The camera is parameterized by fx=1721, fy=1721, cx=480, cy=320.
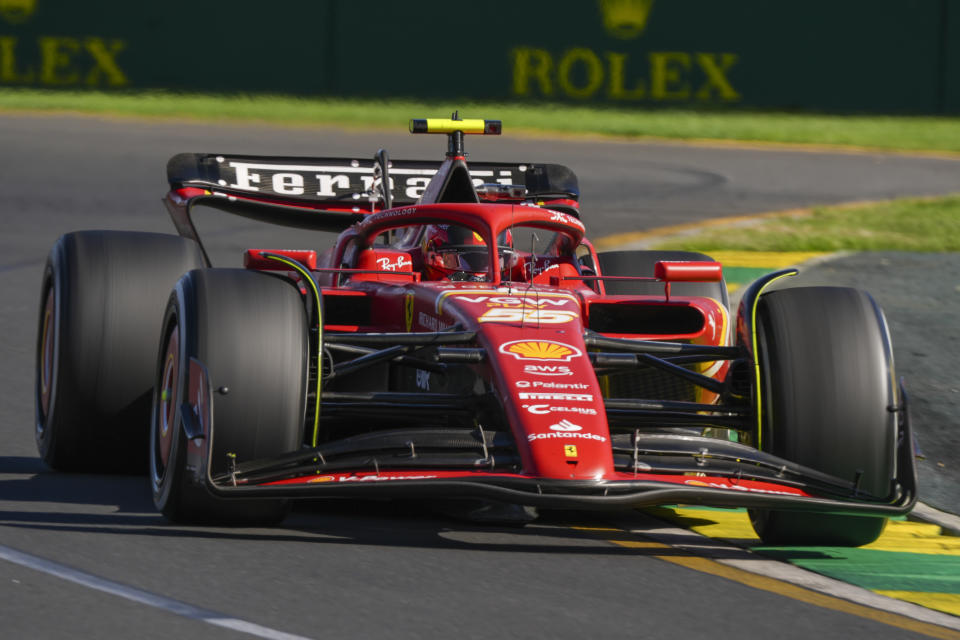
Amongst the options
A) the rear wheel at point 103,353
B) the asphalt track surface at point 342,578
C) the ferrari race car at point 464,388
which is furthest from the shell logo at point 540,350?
the rear wheel at point 103,353

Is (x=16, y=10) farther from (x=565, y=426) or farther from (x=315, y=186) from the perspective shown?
(x=565, y=426)

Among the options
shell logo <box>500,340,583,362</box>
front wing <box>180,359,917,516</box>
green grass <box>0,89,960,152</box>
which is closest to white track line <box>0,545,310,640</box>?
front wing <box>180,359,917,516</box>

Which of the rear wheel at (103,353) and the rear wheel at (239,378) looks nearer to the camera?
the rear wheel at (239,378)

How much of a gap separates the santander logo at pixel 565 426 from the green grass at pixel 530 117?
2057 centimetres

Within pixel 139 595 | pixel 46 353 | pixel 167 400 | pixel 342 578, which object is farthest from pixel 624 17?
pixel 139 595

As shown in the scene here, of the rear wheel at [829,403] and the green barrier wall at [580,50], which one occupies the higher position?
the green barrier wall at [580,50]

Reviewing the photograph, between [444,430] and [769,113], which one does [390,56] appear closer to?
[769,113]

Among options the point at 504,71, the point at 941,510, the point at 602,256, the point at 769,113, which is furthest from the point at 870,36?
the point at 941,510

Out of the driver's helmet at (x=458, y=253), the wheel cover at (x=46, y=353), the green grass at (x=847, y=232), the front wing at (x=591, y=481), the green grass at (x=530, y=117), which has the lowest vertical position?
the front wing at (x=591, y=481)

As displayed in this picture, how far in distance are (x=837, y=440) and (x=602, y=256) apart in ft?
Result: 10.4

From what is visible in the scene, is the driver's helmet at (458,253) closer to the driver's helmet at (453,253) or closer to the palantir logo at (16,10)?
the driver's helmet at (453,253)

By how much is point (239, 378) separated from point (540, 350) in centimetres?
104

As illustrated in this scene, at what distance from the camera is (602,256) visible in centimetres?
887

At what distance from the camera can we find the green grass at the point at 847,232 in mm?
14875
